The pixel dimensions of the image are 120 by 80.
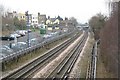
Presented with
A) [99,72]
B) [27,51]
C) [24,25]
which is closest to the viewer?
[99,72]

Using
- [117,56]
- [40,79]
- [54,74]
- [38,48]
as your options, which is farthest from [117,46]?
[38,48]

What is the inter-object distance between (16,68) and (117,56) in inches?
495

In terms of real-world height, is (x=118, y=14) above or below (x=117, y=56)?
above

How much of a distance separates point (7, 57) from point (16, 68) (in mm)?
1197

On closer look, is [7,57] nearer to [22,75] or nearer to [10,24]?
[22,75]

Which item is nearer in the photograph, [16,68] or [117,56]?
[117,56]

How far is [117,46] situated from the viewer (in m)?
16.5

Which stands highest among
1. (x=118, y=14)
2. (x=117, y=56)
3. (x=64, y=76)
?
(x=118, y=14)

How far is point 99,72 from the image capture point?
81.8 ft

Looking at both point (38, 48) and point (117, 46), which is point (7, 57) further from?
point (38, 48)

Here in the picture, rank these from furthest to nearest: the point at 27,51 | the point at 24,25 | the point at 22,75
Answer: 1. the point at 24,25
2. the point at 27,51
3. the point at 22,75

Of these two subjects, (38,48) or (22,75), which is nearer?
(22,75)

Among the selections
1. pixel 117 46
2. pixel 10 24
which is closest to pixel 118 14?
pixel 117 46

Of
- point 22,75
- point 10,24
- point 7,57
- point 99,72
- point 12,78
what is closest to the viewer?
point 12,78
